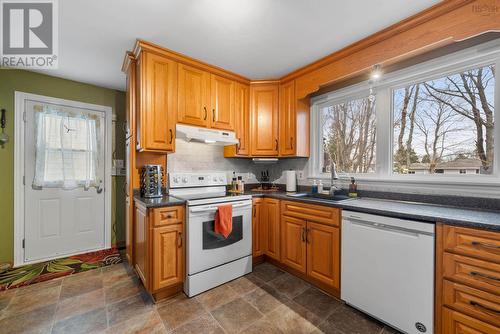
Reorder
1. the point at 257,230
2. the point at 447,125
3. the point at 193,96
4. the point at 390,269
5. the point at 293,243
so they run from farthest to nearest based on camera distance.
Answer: the point at 257,230 → the point at 193,96 → the point at 293,243 → the point at 447,125 → the point at 390,269

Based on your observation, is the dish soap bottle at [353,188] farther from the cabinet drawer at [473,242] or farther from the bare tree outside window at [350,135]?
the cabinet drawer at [473,242]

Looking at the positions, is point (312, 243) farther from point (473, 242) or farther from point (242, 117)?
point (242, 117)

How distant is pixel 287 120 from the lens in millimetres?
2840

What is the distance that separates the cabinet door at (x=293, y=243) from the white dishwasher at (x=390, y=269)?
0.45m

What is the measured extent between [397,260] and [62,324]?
2.53 meters

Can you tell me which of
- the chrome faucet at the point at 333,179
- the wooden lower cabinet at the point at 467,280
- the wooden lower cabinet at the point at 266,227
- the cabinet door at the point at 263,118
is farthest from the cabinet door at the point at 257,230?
the wooden lower cabinet at the point at 467,280

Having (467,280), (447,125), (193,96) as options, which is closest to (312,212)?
(467,280)

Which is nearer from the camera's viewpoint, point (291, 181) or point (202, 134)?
point (202, 134)

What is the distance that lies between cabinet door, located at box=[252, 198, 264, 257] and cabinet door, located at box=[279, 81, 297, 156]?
80cm

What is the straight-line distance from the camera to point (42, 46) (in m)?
2.10

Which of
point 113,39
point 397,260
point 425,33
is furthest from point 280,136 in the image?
point 113,39

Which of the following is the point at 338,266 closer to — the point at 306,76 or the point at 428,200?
the point at 428,200

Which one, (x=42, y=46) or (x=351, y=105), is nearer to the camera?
(x=42, y=46)

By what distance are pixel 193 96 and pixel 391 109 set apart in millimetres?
2166
